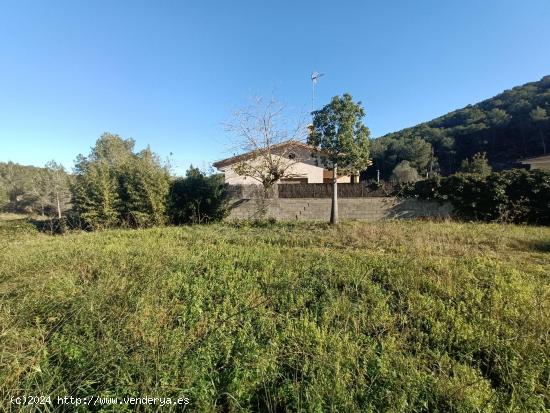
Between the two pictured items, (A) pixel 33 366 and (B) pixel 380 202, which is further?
(B) pixel 380 202

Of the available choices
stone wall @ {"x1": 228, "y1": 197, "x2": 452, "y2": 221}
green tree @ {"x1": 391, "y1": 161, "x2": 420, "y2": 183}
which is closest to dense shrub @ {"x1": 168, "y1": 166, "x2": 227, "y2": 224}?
stone wall @ {"x1": 228, "y1": 197, "x2": 452, "y2": 221}

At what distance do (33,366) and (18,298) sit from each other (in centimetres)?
168

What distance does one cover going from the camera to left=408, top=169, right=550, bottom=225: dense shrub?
386 inches

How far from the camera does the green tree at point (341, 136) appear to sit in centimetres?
966

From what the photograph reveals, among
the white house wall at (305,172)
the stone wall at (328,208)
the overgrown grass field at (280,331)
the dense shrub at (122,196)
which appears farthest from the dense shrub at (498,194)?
the dense shrub at (122,196)

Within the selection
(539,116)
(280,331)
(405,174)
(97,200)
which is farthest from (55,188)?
(539,116)

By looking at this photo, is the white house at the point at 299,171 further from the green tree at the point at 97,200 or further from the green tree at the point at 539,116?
the green tree at the point at 539,116

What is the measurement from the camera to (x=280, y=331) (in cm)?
278

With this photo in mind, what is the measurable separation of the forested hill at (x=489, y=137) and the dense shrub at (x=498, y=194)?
989 inches

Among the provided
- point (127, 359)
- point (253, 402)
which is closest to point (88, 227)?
point (127, 359)

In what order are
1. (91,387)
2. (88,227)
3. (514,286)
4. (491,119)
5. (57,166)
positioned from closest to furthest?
(91,387), (514,286), (88,227), (57,166), (491,119)

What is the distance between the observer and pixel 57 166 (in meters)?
26.2

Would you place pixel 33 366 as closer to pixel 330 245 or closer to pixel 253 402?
pixel 253 402

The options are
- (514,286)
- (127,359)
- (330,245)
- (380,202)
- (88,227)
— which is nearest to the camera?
(127,359)
